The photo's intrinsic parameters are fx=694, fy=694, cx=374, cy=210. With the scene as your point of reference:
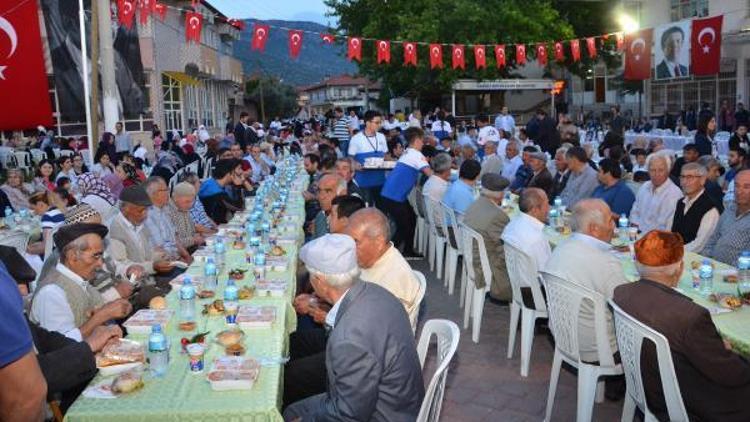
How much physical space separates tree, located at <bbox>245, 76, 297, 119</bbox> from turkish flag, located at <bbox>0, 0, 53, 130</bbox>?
178 feet

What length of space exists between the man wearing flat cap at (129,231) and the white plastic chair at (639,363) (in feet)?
12.2

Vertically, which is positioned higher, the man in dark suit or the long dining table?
the man in dark suit

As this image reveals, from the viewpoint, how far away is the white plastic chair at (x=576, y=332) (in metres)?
3.88

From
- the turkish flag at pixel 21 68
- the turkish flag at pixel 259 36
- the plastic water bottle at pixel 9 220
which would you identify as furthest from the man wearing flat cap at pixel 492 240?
the turkish flag at pixel 259 36

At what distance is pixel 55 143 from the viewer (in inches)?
820

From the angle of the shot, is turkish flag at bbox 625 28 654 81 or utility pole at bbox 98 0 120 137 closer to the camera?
utility pole at bbox 98 0 120 137

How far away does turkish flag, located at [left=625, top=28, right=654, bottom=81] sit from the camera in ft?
79.0

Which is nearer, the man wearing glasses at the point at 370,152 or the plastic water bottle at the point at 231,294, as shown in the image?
the plastic water bottle at the point at 231,294

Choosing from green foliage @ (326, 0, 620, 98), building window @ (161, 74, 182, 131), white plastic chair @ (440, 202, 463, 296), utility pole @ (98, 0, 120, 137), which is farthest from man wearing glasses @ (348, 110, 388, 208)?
building window @ (161, 74, 182, 131)

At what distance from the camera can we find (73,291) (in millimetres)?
3789

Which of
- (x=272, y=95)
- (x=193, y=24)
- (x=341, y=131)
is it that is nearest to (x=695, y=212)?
(x=193, y=24)

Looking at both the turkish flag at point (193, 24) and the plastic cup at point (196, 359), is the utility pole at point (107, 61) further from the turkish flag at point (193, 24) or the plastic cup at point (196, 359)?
the plastic cup at point (196, 359)

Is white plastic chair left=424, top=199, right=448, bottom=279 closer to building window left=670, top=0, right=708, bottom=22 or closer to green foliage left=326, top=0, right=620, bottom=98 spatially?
green foliage left=326, top=0, right=620, bottom=98

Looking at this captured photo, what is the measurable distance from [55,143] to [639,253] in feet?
67.9
